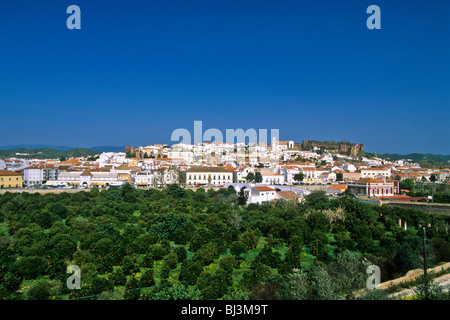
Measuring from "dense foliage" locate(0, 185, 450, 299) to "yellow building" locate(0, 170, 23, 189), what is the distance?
1554 cm

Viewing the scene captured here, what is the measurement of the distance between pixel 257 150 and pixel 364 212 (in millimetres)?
44905

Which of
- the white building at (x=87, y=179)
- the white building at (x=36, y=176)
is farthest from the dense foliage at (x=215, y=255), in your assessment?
the white building at (x=36, y=176)

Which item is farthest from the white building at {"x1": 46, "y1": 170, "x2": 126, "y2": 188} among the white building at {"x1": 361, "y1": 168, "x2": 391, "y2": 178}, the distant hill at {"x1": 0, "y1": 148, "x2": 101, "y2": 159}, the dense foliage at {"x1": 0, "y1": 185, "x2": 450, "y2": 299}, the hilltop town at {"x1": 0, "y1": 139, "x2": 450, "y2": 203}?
the distant hill at {"x1": 0, "y1": 148, "x2": 101, "y2": 159}

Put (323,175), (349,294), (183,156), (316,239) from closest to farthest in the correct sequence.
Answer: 1. (349,294)
2. (316,239)
3. (323,175)
4. (183,156)

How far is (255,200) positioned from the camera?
822 inches

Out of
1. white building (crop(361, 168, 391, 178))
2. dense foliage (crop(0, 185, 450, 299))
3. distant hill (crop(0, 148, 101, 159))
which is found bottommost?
dense foliage (crop(0, 185, 450, 299))

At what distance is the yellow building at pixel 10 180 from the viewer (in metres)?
29.6

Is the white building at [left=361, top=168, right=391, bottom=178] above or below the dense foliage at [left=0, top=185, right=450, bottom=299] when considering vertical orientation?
above

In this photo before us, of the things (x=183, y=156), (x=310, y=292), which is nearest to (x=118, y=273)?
(x=310, y=292)

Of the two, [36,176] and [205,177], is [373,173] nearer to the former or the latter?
[205,177]

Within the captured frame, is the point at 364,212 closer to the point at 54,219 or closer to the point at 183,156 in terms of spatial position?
the point at 54,219

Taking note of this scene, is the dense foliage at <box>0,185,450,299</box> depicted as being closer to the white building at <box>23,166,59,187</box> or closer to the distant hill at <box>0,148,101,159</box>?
the white building at <box>23,166,59,187</box>

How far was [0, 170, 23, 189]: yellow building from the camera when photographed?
29562 mm

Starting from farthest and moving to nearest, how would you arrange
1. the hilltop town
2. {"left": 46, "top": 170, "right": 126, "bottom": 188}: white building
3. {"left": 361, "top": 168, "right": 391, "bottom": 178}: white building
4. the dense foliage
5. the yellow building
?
{"left": 361, "top": 168, "right": 391, "bottom": 178}: white building < {"left": 46, "top": 170, "right": 126, "bottom": 188}: white building < the yellow building < the hilltop town < the dense foliage
